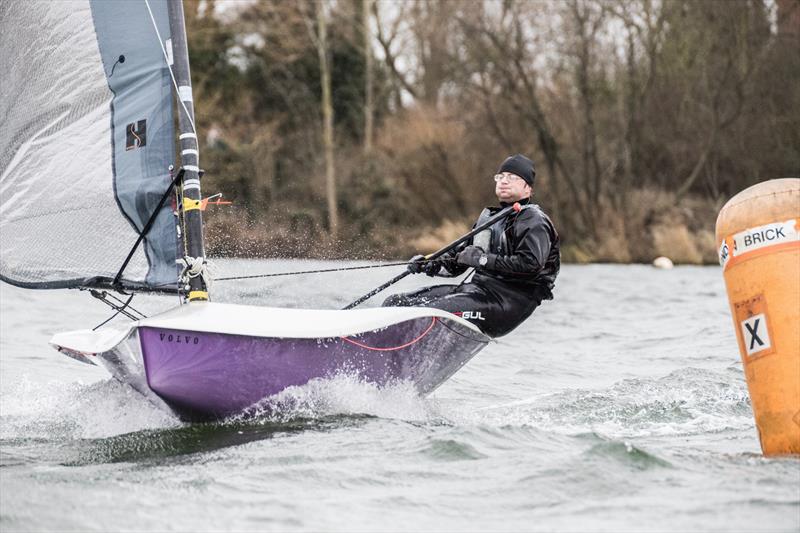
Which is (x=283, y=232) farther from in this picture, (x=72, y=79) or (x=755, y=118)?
(x=72, y=79)

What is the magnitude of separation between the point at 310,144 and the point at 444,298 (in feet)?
66.1

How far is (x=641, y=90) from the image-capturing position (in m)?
22.0

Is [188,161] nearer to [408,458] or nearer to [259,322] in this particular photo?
[259,322]

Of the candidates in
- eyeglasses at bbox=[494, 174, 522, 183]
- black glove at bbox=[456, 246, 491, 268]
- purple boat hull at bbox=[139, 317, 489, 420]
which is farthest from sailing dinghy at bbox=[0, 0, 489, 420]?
eyeglasses at bbox=[494, 174, 522, 183]

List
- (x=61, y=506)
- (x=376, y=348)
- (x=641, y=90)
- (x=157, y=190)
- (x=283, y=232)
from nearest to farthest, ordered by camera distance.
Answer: (x=61, y=506)
(x=376, y=348)
(x=157, y=190)
(x=283, y=232)
(x=641, y=90)

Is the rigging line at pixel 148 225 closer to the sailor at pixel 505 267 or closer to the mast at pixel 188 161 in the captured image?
the mast at pixel 188 161

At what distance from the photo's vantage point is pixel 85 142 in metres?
5.73

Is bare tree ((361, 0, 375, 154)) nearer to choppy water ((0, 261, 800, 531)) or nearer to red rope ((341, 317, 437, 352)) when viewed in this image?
choppy water ((0, 261, 800, 531))

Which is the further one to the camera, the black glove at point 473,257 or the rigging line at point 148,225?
the black glove at point 473,257

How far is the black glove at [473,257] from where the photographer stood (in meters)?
5.56

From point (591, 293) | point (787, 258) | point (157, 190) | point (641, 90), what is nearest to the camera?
point (787, 258)

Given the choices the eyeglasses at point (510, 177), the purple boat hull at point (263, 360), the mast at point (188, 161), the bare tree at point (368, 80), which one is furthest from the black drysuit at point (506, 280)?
the bare tree at point (368, 80)

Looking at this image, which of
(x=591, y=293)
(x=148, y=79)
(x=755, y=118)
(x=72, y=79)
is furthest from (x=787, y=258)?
(x=755, y=118)

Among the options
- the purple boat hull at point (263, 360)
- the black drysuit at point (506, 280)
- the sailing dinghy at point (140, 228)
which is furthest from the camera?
the black drysuit at point (506, 280)
